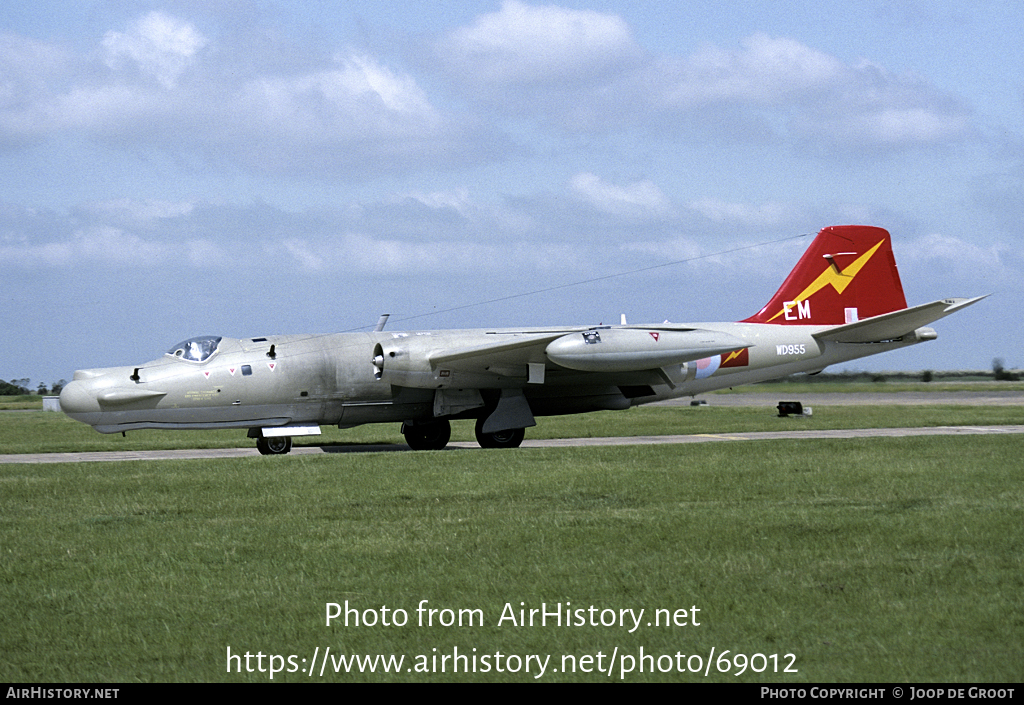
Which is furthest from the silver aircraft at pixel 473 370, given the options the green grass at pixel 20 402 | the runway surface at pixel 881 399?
the green grass at pixel 20 402

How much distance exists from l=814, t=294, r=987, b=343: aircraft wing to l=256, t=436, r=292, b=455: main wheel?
13.2m

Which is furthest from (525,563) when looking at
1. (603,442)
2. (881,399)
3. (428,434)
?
(881,399)

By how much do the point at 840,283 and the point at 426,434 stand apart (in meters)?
11.5

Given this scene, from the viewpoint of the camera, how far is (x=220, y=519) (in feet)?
41.5

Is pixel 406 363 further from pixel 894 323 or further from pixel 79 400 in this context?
pixel 894 323

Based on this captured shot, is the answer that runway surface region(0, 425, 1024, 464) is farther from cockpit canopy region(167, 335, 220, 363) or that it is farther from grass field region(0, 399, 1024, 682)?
grass field region(0, 399, 1024, 682)

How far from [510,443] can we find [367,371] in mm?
3658

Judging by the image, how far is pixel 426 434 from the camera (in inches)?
965

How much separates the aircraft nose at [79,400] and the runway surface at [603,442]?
1202 mm

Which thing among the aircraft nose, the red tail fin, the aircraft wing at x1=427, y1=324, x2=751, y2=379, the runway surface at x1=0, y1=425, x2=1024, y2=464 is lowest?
the runway surface at x1=0, y1=425, x2=1024, y2=464

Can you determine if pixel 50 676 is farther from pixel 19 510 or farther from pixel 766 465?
pixel 766 465

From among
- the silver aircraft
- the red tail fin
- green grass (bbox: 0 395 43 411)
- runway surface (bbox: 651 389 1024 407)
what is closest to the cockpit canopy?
the silver aircraft

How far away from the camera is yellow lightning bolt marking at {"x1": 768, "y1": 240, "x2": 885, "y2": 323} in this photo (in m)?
26.9
